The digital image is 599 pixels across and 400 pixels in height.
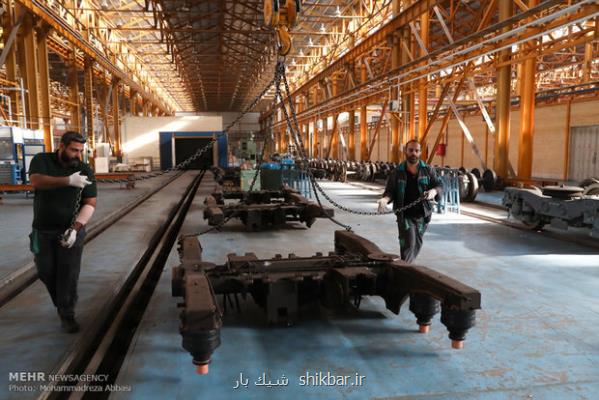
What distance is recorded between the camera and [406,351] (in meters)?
3.07

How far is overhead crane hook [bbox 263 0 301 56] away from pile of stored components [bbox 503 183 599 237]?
14.6ft

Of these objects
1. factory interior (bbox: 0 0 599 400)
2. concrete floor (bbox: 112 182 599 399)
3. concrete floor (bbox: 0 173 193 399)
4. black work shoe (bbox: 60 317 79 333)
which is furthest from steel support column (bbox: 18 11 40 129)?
black work shoe (bbox: 60 317 79 333)

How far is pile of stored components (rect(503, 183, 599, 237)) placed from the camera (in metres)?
6.27

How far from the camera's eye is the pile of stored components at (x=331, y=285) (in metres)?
2.89

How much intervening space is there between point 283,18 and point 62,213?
418cm

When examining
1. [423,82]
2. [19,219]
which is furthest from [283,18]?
[423,82]

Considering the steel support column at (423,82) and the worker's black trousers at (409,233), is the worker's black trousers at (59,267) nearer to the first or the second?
the worker's black trousers at (409,233)

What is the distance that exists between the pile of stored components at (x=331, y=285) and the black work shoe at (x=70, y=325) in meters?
0.76

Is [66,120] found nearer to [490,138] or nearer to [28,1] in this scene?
[28,1]

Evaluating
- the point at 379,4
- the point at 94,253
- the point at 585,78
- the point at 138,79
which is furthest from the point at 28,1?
the point at 138,79

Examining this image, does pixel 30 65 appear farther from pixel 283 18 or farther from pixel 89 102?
pixel 283 18

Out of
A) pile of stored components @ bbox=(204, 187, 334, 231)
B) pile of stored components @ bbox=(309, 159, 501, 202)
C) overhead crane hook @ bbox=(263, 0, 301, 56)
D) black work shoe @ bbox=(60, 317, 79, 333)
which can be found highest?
overhead crane hook @ bbox=(263, 0, 301, 56)

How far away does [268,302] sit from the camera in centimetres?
345

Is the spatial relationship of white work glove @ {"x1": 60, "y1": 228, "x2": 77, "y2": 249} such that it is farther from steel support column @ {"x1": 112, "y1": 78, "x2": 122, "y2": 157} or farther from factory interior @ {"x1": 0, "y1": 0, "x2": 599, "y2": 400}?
steel support column @ {"x1": 112, "y1": 78, "x2": 122, "y2": 157}
